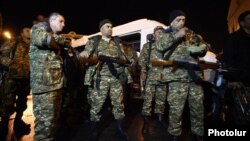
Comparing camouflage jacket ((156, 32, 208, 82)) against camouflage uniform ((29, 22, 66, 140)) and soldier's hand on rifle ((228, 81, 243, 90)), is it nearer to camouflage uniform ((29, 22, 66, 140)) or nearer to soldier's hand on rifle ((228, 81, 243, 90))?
soldier's hand on rifle ((228, 81, 243, 90))

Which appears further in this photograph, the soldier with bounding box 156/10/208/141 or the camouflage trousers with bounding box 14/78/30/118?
the camouflage trousers with bounding box 14/78/30/118

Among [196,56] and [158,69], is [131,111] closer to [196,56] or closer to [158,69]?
[158,69]

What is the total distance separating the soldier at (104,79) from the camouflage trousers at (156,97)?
2.46 feet

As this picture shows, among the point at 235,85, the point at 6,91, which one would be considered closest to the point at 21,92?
the point at 6,91

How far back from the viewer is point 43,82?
11.8 ft

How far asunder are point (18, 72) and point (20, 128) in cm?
118

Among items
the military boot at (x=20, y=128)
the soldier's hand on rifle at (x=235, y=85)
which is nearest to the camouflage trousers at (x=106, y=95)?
→ the military boot at (x=20, y=128)

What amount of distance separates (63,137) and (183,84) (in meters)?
2.47

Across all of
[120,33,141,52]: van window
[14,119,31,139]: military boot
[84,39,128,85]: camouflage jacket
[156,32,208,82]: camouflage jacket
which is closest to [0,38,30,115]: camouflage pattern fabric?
[14,119,31,139]: military boot

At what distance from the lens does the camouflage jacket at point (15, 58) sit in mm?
4852

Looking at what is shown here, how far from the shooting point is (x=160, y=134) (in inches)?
185

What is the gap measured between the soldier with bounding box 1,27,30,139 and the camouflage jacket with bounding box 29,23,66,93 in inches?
56.5

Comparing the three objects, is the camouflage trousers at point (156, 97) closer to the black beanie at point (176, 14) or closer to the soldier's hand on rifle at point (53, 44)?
the black beanie at point (176, 14)

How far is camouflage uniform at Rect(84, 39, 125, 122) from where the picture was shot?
4.50 m
